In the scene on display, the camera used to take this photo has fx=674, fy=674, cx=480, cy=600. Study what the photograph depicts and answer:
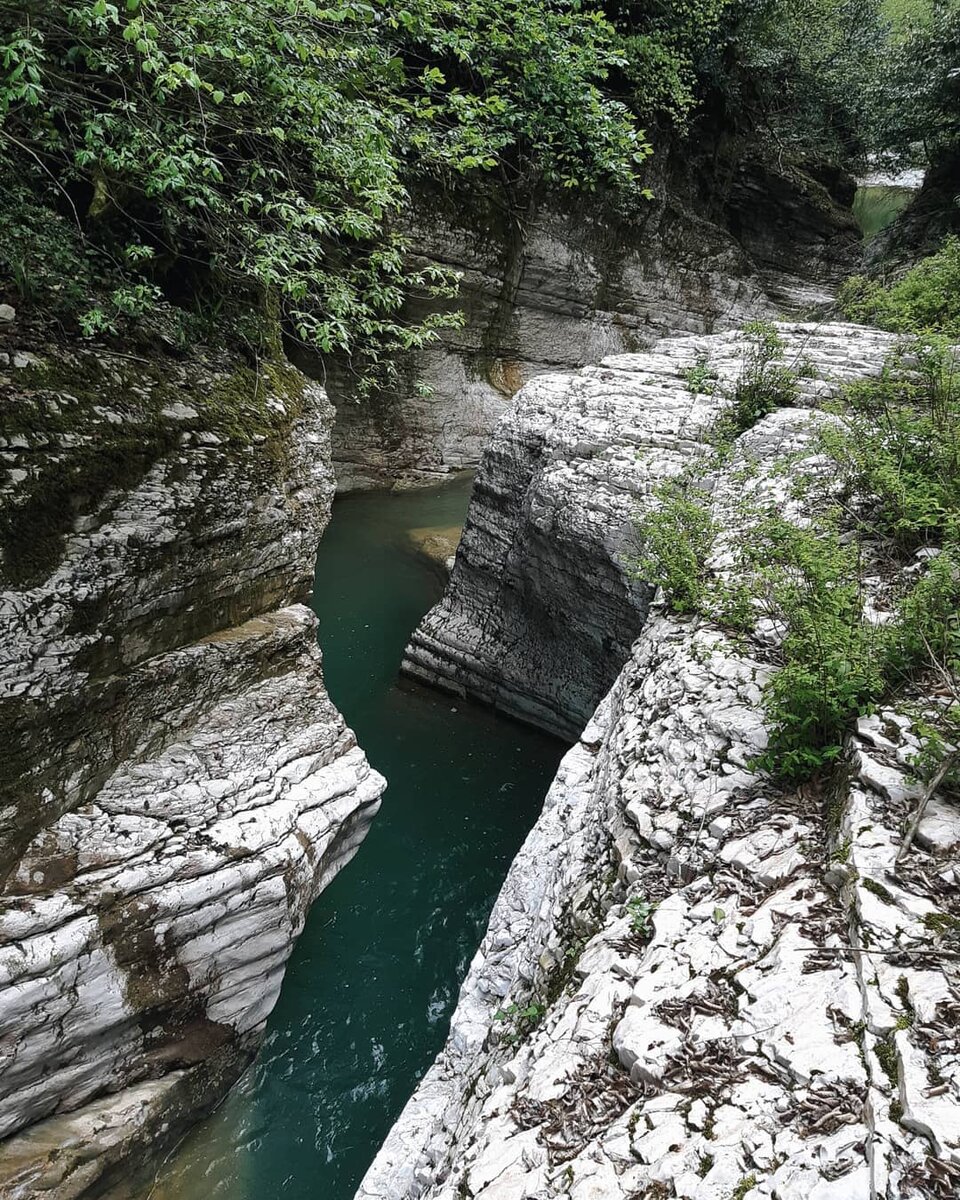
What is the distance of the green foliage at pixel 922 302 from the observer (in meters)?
8.25

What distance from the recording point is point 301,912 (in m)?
5.34

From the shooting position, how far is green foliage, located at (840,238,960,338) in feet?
27.1

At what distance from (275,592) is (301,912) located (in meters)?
2.76

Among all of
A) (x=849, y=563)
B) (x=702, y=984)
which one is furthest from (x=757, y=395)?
(x=702, y=984)

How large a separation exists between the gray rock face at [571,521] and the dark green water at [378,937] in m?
0.86

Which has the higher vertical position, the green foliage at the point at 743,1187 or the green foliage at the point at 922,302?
the green foliage at the point at 922,302

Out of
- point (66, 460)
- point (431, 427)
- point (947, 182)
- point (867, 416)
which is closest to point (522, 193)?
point (431, 427)

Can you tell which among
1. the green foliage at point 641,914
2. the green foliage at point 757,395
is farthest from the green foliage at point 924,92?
the green foliage at point 641,914

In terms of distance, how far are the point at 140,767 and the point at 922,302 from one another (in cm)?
1038

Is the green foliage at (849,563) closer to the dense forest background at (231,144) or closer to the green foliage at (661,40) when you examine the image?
the dense forest background at (231,144)

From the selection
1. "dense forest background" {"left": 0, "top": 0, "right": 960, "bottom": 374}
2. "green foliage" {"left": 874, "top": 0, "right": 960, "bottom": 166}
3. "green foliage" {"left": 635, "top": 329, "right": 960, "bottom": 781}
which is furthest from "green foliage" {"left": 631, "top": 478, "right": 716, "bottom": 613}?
"green foliage" {"left": 874, "top": 0, "right": 960, "bottom": 166}

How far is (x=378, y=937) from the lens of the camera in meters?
6.84

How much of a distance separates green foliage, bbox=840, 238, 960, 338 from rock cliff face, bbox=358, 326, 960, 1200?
6.21m

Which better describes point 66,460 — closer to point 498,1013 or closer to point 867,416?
point 498,1013
